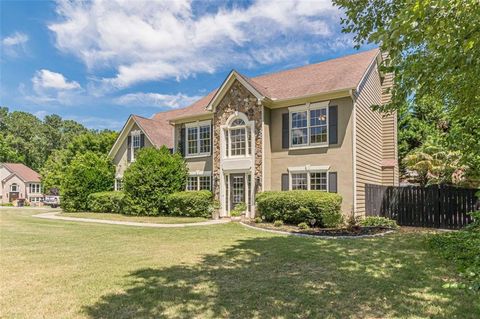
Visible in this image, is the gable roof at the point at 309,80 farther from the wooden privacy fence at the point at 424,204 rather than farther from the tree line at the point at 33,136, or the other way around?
the tree line at the point at 33,136

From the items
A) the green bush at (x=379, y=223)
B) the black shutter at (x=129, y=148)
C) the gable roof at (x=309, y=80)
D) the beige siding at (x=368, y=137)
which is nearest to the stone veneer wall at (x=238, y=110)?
the gable roof at (x=309, y=80)

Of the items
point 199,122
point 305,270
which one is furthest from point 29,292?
point 199,122

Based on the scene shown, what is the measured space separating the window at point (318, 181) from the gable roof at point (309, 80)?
3970mm

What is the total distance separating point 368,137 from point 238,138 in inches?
274

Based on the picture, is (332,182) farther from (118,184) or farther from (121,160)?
(118,184)

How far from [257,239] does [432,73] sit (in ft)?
23.2

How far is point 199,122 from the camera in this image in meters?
20.0

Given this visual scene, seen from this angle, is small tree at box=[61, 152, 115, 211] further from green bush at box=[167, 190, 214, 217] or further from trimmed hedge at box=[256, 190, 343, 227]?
trimmed hedge at box=[256, 190, 343, 227]

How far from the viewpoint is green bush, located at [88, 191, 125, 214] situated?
21.1 metres

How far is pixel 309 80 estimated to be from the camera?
17.6m

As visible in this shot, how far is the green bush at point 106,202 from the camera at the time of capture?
21141 mm

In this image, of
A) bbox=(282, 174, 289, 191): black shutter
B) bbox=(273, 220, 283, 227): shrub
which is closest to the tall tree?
bbox=(273, 220, 283, 227): shrub

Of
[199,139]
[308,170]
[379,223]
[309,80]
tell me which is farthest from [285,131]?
[379,223]

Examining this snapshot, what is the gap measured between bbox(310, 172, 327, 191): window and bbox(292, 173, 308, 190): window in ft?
1.14
